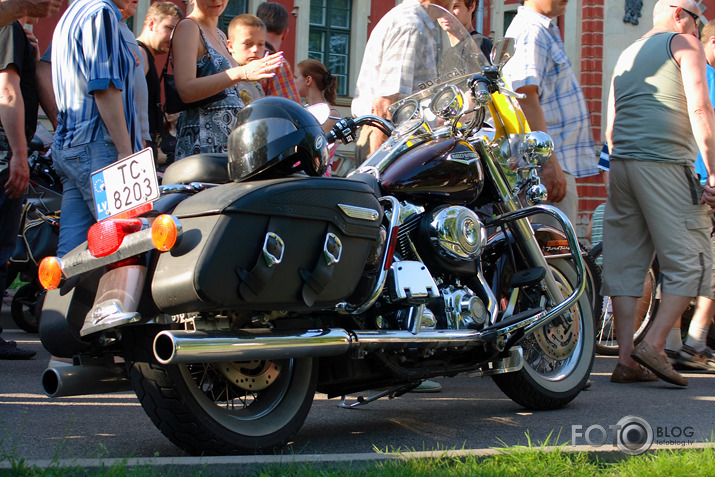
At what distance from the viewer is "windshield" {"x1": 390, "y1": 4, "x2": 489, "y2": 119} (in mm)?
4758

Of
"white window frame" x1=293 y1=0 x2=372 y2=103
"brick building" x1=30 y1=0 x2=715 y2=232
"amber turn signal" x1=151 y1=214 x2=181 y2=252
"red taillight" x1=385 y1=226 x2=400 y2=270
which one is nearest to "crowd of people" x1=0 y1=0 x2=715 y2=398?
"red taillight" x1=385 y1=226 x2=400 y2=270

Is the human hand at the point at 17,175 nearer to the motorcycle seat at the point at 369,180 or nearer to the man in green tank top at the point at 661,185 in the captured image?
the motorcycle seat at the point at 369,180

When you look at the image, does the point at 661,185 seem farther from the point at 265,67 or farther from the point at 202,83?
the point at 202,83

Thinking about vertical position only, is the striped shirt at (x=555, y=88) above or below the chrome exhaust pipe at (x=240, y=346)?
above

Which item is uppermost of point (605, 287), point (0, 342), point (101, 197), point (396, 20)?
point (396, 20)

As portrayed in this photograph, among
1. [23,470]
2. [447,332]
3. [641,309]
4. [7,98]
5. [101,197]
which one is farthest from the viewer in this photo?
[641,309]

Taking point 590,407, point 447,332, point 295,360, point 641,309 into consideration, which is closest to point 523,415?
point 590,407

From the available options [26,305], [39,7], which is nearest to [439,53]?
[39,7]

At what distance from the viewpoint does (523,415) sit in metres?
4.35

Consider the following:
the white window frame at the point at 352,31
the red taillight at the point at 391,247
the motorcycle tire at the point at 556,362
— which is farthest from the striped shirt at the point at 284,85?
the white window frame at the point at 352,31

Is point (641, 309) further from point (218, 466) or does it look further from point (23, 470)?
point (23, 470)

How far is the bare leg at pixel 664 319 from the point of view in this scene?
207 inches

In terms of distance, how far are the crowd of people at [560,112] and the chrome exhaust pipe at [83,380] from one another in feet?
5.16

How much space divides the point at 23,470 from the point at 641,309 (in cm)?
489
